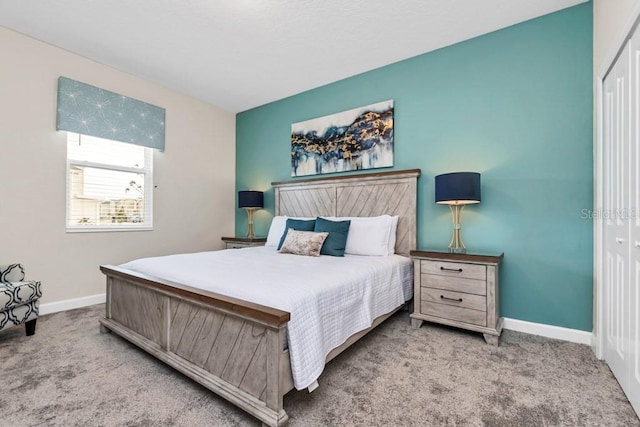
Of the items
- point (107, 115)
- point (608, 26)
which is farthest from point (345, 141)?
point (107, 115)

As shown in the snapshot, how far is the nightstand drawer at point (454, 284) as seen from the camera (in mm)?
2412

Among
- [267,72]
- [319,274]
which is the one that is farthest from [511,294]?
[267,72]

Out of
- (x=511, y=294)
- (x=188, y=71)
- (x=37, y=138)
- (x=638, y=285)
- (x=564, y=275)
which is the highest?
(x=188, y=71)

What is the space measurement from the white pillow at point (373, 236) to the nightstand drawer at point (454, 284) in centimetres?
49

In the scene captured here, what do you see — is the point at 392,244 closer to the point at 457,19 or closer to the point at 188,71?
the point at 457,19

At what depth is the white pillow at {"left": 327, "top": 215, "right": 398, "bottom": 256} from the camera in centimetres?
302

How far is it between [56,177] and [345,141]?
323 cm

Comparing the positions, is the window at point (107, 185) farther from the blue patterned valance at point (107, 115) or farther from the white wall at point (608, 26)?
the white wall at point (608, 26)

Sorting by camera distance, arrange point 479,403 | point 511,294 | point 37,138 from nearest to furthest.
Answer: point 479,403, point 511,294, point 37,138

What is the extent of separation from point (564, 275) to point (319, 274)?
2124mm

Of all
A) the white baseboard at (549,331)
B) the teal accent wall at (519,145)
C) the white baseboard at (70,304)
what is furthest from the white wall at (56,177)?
the white baseboard at (549,331)

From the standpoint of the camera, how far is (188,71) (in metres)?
3.57

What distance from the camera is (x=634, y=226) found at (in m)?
1.56

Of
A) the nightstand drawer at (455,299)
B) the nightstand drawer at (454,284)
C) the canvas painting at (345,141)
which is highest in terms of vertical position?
the canvas painting at (345,141)
